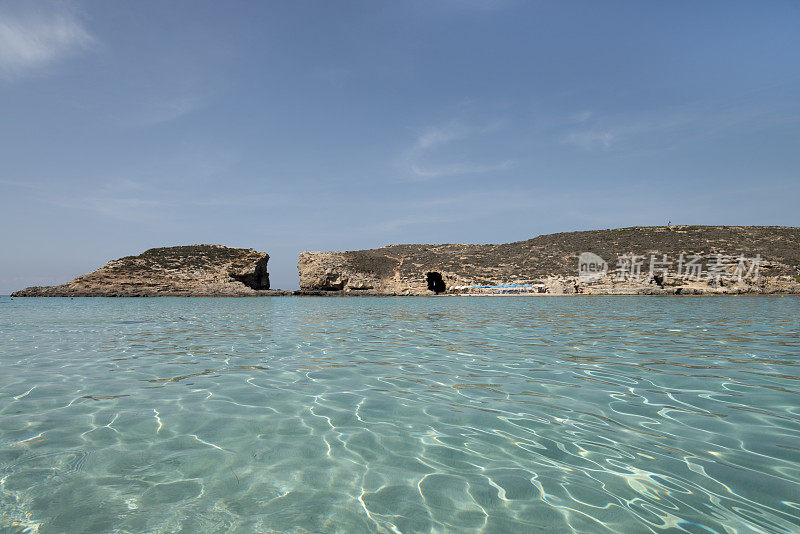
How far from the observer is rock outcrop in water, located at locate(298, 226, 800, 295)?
49156 mm

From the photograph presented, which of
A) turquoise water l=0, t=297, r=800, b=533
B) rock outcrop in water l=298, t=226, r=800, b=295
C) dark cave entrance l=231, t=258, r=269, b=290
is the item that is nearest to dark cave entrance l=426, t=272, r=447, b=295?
rock outcrop in water l=298, t=226, r=800, b=295

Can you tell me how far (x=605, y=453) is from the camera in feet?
10.7

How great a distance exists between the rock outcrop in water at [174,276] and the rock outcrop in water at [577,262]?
9766 millimetres

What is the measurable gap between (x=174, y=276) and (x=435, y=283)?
41.1 m

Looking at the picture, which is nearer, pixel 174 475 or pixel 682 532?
pixel 682 532

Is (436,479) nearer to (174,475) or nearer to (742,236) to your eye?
(174,475)

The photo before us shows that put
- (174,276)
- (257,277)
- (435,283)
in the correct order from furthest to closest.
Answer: (257,277)
(435,283)
(174,276)

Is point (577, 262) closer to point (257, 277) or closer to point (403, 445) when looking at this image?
point (257, 277)

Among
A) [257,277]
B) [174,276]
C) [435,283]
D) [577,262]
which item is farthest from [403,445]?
[257,277]

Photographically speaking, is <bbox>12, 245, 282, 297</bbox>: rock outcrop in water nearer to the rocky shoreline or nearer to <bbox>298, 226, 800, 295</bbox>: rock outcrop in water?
the rocky shoreline

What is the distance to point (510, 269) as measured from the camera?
6231cm

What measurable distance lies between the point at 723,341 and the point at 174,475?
11408 millimetres

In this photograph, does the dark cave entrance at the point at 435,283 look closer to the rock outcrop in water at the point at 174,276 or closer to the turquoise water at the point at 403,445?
the rock outcrop in water at the point at 174,276

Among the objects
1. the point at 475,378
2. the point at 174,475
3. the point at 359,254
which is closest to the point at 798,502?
the point at 475,378
